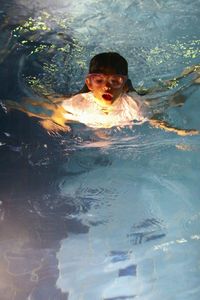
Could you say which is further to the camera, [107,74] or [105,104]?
[105,104]

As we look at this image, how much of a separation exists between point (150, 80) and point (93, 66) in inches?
62.5

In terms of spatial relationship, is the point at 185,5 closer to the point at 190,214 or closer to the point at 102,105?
the point at 102,105

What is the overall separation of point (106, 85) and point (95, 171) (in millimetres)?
5335

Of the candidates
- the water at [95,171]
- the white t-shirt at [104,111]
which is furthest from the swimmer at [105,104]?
the water at [95,171]

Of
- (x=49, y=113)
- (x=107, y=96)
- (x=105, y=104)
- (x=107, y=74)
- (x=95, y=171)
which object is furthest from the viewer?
(x=95, y=171)

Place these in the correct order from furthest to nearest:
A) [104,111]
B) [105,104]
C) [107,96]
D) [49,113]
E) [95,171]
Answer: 1. [95,171]
2. [49,113]
3. [104,111]
4. [105,104]
5. [107,96]

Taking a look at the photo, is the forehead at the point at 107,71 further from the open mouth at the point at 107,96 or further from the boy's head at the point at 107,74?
the open mouth at the point at 107,96

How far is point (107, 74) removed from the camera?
609cm

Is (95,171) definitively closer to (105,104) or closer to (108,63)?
(105,104)

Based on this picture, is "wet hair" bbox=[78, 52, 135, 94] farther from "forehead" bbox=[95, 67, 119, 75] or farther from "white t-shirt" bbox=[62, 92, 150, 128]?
"white t-shirt" bbox=[62, 92, 150, 128]

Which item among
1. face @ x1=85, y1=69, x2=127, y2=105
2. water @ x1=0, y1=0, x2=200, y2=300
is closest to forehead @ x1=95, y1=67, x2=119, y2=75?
face @ x1=85, y1=69, x2=127, y2=105

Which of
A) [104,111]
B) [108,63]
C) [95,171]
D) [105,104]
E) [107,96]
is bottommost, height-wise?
[95,171]

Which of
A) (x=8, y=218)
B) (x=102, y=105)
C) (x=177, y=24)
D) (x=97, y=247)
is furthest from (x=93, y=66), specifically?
(x=97, y=247)

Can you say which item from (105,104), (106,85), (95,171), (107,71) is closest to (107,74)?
(107,71)
